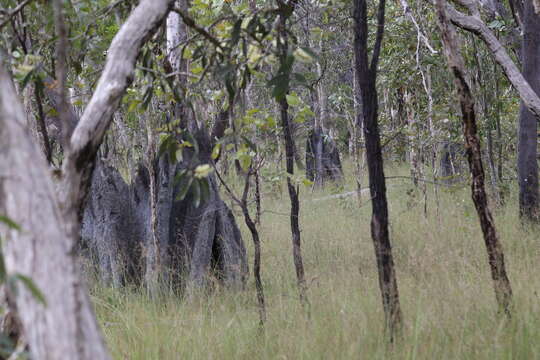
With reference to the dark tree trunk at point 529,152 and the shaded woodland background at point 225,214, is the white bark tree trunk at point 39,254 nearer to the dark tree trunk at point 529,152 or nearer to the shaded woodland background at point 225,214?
the shaded woodland background at point 225,214

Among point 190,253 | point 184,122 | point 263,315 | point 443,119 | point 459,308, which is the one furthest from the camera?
point 443,119

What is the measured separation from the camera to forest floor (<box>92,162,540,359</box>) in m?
3.74

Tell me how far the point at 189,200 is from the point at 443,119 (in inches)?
189

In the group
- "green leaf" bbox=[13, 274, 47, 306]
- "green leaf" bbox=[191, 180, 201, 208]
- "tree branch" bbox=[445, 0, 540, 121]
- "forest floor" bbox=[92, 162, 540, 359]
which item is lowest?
"forest floor" bbox=[92, 162, 540, 359]

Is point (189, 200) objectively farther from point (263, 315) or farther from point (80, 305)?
point (80, 305)

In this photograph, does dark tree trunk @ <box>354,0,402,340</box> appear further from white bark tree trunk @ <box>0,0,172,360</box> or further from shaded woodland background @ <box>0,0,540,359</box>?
white bark tree trunk @ <box>0,0,172,360</box>

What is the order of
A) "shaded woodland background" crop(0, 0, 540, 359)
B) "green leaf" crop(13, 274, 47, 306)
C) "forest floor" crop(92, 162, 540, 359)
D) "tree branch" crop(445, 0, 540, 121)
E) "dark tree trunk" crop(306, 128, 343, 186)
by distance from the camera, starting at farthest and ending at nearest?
"dark tree trunk" crop(306, 128, 343, 186) < "tree branch" crop(445, 0, 540, 121) < "forest floor" crop(92, 162, 540, 359) < "shaded woodland background" crop(0, 0, 540, 359) < "green leaf" crop(13, 274, 47, 306)

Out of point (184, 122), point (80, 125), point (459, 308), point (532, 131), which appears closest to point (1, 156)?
point (80, 125)

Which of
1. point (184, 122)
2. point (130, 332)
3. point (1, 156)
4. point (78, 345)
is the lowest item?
point (130, 332)

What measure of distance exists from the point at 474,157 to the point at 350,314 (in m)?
1.38

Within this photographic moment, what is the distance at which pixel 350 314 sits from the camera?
4379 millimetres

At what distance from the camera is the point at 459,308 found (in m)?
4.27

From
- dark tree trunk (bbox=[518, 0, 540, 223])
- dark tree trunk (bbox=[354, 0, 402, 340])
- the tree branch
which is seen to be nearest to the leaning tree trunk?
dark tree trunk (bbox=[354, 0, 402, 340])

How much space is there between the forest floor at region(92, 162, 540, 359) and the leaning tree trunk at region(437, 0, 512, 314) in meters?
0.23
